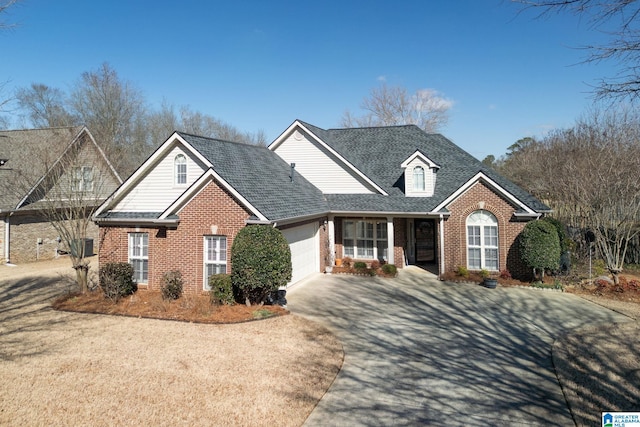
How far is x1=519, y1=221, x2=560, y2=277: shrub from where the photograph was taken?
51.5 feet

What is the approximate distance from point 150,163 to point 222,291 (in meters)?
6.78

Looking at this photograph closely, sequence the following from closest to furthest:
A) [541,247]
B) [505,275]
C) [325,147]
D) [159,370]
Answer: [159,370], [541,247], [505,275], [325,147]

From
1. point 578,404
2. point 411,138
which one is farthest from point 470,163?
point 578,404

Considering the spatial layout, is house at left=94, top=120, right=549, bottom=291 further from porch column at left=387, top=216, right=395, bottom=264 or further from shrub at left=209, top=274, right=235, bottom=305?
shrub at left=209, top=274, right=235, bottom=305

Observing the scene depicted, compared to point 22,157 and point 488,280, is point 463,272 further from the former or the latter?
point 22,157

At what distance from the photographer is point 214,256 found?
14625mm

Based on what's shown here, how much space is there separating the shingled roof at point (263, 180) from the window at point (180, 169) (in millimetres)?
983

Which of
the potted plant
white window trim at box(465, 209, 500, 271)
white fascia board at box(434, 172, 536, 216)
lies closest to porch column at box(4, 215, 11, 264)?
white fascia board at box(434, 172, 536, 216)

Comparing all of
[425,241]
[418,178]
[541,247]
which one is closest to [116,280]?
[418,178]

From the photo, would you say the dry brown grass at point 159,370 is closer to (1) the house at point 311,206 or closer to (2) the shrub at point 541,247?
(1) the house at point 311,206

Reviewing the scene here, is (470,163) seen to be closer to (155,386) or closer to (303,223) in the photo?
(303,223)

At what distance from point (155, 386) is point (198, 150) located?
9.78m

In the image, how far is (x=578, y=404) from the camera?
22.6 ft

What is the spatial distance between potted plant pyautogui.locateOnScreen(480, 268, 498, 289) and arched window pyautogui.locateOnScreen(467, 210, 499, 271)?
612 mm
